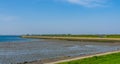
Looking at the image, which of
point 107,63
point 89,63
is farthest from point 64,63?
point 107,63

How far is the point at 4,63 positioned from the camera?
77.0 ft

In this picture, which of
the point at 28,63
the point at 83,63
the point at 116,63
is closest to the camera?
the point at 116,63

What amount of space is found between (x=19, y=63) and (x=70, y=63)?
219 inches

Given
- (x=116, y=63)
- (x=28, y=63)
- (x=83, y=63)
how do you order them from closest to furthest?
(x=116, y=63) < (x=83, y=63) < (x=28, y=63)

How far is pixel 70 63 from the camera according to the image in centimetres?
1962

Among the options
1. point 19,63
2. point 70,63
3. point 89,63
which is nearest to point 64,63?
point 70,63

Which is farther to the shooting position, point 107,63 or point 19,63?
point 19,63

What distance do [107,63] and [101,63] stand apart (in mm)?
489

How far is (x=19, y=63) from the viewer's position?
23094 mm

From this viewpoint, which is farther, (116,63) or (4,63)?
(4,63)

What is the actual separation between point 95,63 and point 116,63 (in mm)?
1613

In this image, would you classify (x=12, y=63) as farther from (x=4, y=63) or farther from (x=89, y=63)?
(x=89, y=63)

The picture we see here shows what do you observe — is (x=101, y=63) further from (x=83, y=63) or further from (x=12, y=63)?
(x=12, y=63)

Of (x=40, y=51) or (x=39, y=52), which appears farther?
(x=40, y=51)
